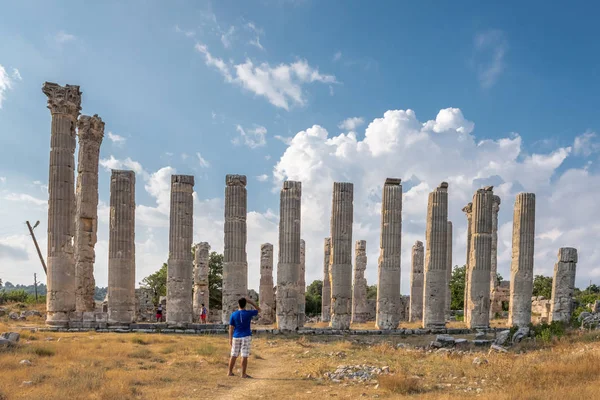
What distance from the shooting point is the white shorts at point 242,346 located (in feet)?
41.1

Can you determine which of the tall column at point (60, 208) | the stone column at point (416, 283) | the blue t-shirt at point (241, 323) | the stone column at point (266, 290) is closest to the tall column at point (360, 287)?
the stone column at point (416, 283)

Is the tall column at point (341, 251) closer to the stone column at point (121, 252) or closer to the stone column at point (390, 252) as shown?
the stone column at point (390, 252)

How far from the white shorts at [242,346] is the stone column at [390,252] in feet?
50.1

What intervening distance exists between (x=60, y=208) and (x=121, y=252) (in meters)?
3.77

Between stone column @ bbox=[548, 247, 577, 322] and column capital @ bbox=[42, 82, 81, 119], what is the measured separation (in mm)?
28571

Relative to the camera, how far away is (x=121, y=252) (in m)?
25.3

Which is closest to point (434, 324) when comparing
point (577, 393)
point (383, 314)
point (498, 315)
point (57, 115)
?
point (383, 314)

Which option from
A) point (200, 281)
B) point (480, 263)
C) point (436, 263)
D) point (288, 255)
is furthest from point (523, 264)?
point (200, 281)

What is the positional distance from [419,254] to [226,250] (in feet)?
59.7

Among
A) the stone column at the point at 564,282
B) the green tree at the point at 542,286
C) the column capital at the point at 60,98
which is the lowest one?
the green tree at the point at 542,286

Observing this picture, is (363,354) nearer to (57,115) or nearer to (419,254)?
(57,115)

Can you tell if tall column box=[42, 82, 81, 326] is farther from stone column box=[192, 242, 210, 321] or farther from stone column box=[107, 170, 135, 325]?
stone column box=[192, 242, 210, 321]

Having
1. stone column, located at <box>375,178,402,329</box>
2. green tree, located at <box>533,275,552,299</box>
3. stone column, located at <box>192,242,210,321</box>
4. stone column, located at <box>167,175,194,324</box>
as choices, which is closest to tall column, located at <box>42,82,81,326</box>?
stone column, located at <box>167,175,194,324</box>

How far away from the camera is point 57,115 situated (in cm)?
2498
